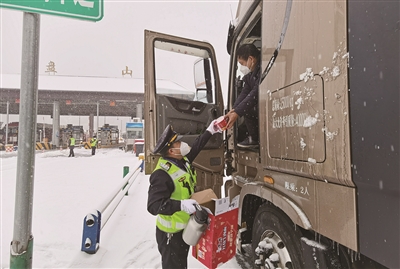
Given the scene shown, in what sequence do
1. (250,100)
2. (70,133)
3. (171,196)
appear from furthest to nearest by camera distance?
(70,133) < (250,100) < (171,196)

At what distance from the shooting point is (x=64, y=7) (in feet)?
6.21

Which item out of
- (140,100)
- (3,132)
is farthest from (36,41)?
(3,132)

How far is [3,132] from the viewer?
2945 centimetres

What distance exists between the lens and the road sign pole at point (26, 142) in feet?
6.72

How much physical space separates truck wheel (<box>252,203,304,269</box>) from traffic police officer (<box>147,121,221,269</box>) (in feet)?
1.84

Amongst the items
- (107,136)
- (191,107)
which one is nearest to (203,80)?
(191,107)

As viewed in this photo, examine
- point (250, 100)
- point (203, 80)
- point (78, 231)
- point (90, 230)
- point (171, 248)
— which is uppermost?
point (203, 80)

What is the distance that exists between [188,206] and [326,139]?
115 cm

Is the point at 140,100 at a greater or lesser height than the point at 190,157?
greater

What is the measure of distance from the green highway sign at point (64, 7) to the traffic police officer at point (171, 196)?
1.01 metres

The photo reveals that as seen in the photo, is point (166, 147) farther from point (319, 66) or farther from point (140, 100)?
point (140, 100)

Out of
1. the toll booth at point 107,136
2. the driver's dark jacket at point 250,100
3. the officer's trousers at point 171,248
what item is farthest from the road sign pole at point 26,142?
the toll booth at point 107,136

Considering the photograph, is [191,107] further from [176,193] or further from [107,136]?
[107,136]

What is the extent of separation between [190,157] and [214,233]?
2.89ft
